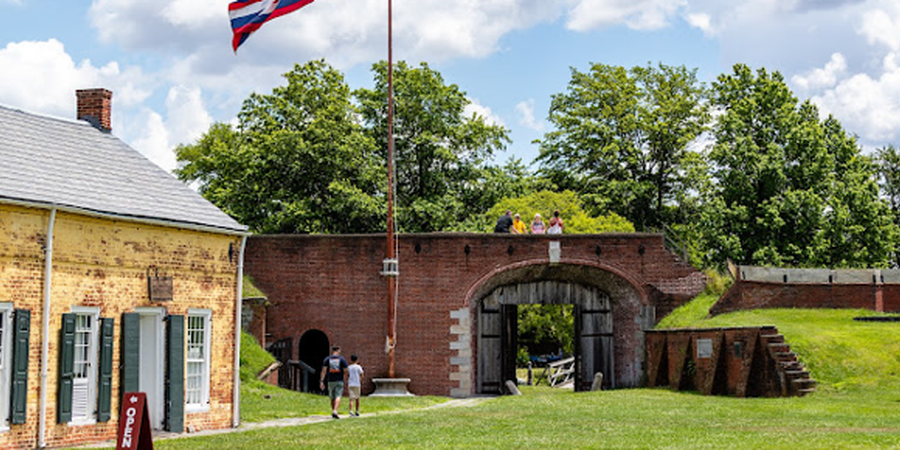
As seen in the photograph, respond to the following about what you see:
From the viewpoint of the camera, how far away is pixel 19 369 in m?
17.2

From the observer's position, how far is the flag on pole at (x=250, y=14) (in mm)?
23266

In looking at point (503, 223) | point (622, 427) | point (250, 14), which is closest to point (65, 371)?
point (250, 14)

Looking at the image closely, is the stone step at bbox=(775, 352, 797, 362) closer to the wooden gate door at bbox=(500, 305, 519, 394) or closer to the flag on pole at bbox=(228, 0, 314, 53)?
the wooden gate door at bbox=(500, 305, 519, 394)

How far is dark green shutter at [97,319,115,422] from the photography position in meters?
18.8

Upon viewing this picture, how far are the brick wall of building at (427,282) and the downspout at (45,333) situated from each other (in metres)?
16.2

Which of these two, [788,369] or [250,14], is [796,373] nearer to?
[788,369]

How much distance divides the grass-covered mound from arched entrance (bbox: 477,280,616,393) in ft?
14.4

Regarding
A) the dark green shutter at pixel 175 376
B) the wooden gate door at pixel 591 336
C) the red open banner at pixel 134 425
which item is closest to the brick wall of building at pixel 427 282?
the wooden gate door at pixel 591 336

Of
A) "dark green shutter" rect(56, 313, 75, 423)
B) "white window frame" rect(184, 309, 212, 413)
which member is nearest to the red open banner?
"dark green shutter" rect(56, 313, 75, 423)

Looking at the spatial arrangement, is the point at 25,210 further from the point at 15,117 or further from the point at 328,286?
the point at 328,286

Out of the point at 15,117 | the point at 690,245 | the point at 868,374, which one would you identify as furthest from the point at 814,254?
the point at 15,117

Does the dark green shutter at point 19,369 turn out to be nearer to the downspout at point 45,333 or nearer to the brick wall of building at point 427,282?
the downspout at point 45,333

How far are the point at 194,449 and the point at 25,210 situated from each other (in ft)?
14.6

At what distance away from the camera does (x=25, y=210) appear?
692 inches
